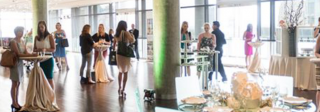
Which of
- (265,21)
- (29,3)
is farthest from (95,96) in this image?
(29,3)

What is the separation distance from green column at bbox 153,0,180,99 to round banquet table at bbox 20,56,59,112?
203 centimetres

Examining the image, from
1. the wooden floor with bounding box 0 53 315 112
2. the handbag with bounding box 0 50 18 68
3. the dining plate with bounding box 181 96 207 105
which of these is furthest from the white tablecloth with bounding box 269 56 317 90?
the handbag with bounding box 0 50 18 68

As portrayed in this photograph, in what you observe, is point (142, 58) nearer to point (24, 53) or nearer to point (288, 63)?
point (288, 63)

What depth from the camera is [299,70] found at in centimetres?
764

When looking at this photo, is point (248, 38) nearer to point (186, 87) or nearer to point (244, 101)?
point (186, 87)

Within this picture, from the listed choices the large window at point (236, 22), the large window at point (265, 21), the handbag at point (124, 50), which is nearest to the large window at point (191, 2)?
the large window at point (236, 22)

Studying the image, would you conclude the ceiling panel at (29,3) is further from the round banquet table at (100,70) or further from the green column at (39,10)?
the round banquet table at (100,70)

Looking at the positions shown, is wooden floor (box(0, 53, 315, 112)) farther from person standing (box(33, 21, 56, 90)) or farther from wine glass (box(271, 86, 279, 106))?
wine glass (box(271, 86, 279, 106))

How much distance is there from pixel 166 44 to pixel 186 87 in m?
2.88

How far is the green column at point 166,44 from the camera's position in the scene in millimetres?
6609

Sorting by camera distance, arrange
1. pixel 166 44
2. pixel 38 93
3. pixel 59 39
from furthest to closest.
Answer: pixel 59 39 → pixel 166 44 → pixel 38 93

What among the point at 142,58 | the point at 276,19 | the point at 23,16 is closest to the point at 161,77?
the point at 276,19

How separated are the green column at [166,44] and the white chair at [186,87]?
8.83 ft

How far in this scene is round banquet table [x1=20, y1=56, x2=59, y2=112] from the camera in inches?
224
